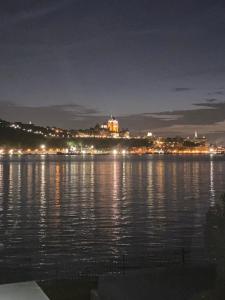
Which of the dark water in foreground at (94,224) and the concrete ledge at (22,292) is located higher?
the concrete ledge at (22,292)

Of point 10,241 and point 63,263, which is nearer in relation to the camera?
point 63,263

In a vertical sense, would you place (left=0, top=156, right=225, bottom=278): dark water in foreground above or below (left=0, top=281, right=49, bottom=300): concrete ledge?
below

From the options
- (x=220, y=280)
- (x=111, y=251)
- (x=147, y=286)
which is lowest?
(x=111, y=251)

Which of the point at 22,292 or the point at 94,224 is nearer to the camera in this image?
the point at 22,292

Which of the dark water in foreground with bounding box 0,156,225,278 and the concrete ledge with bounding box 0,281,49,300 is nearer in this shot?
the concrete ledge with bounding box 0,281,49,300

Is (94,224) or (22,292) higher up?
(22,292)

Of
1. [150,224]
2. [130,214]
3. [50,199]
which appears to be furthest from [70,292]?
[50,199]

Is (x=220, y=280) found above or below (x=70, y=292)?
above

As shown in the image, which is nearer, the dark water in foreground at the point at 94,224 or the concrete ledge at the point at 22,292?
the concrete ledge at the point at 22,292

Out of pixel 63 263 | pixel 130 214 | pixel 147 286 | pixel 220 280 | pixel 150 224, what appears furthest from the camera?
pixel 130 214

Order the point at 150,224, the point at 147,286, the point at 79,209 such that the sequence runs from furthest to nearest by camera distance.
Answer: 1. the point at 79,209
2. the point at 150,224
3. the point at 147,286

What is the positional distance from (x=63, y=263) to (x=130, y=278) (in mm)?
11847

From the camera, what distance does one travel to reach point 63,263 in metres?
25.2

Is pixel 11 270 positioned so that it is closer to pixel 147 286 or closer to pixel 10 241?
pixel 10 241
